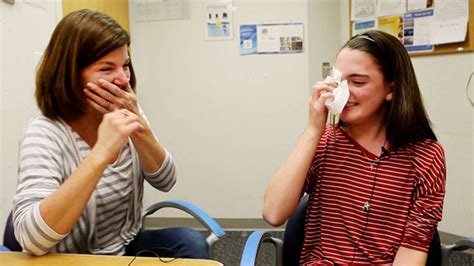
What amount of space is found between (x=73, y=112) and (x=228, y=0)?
7.24ft

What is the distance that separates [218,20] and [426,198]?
7.83 ft

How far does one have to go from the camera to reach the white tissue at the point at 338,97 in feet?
3.83

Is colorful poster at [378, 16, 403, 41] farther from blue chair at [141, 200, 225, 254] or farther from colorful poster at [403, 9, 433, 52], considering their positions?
blue chair at [141, 200, 225, 254]

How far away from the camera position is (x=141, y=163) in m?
1.32

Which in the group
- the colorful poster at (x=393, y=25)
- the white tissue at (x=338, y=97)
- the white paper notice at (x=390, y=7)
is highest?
the white paper notice at (x=390, y=7)

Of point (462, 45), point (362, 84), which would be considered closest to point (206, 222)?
point (362, 84)

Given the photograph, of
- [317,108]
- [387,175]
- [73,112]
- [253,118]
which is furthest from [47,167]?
[253,118]

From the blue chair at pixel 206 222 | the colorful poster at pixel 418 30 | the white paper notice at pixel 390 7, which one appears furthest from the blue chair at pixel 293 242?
the white paper notice at pixel 390 7

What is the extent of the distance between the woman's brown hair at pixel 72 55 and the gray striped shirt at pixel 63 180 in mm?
59

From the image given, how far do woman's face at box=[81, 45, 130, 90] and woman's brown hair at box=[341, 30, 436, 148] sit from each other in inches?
25.9

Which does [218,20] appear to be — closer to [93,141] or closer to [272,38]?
[272,38]

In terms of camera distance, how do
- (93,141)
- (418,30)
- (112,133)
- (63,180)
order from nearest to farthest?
(112,133), (63,180), (93,141), (418,30)

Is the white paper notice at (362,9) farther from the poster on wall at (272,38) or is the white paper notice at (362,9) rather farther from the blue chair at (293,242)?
the blue chair at (293,242)

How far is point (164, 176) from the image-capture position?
136 centimetres
